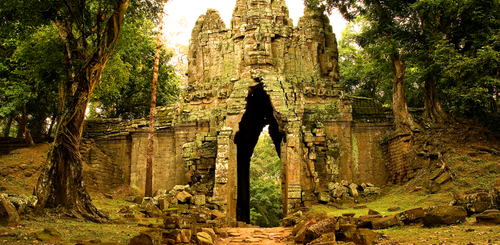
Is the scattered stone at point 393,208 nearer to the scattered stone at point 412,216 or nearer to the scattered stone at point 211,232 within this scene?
the scattered stone at point 412,216

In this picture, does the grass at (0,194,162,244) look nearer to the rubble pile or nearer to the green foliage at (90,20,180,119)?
the rubble pile

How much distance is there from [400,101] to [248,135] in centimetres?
810

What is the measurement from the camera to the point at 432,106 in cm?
1644

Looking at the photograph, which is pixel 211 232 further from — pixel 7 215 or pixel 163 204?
pixel 7 215

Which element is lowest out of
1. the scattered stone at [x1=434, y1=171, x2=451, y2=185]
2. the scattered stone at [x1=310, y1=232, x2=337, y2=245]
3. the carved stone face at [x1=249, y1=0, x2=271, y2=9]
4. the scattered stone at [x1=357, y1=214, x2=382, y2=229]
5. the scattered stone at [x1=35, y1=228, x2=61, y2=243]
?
the scattered stone at [x1=310, y1=232, x2=337, y2=245]

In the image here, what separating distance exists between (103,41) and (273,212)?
64.4 feet

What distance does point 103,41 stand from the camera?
33.4 feet

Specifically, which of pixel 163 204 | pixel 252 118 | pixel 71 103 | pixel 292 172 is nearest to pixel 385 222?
pixel 292 172

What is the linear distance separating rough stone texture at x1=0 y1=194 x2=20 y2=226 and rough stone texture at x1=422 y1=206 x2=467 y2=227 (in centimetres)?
807

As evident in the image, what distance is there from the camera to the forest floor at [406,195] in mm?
7164

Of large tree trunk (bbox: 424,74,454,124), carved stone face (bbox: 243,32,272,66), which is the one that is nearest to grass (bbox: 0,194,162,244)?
carved stone face (bbox: 243,32,272,66)

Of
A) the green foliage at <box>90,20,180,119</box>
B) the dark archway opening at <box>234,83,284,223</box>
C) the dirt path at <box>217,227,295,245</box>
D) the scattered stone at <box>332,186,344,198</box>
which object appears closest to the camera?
the dirt path at <box>217,227,295,245</box>

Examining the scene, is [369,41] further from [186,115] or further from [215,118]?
[186,115]

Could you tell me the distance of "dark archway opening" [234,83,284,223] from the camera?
20.4 meters
